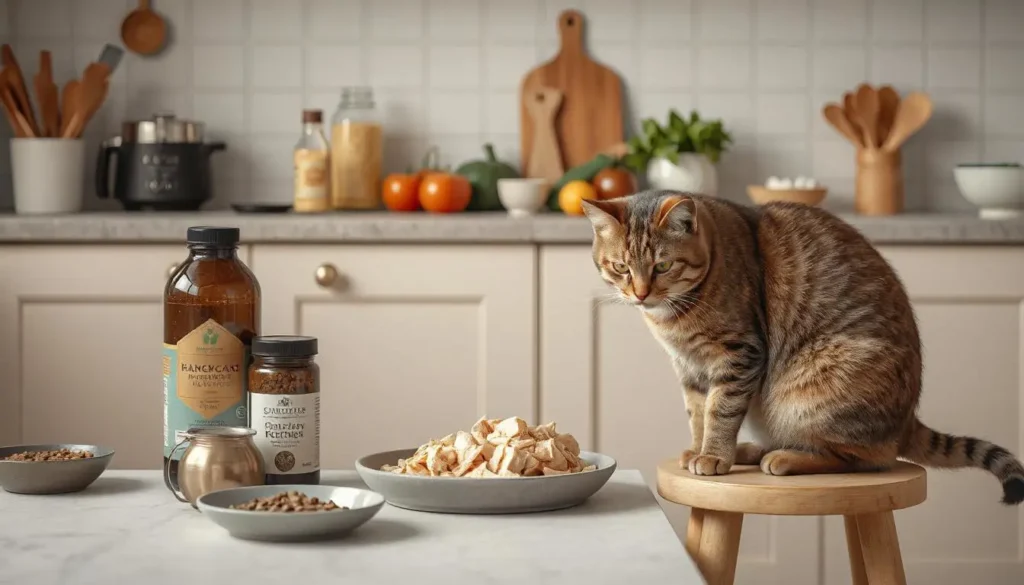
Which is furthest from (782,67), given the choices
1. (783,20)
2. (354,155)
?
(354,155)

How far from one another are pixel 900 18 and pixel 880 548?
225 cm

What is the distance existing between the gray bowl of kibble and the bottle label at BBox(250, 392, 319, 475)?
18 cm

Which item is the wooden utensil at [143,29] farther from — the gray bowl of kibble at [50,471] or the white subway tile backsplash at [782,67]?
the gray bowl of kibble at [50,471]

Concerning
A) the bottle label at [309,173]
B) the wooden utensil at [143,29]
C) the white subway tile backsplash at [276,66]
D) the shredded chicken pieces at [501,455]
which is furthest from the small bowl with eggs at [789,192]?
the shredded chicken pieces at [501,455]

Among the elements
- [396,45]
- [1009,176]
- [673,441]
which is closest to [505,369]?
[673,441]

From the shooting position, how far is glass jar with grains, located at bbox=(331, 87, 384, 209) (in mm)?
3441

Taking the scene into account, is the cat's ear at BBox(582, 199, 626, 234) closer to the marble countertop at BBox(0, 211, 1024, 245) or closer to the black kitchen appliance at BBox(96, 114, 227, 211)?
the marble countertop at BBox(0, 211, 1024, 245)

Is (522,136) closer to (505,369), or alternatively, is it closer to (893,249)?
(505,369)

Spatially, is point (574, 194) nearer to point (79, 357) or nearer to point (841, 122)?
point (841, 122)

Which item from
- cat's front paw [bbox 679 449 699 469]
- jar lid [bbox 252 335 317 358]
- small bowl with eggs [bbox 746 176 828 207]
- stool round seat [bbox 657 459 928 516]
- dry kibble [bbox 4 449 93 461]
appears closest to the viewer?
jar lid [bbox 252 335 317 358]

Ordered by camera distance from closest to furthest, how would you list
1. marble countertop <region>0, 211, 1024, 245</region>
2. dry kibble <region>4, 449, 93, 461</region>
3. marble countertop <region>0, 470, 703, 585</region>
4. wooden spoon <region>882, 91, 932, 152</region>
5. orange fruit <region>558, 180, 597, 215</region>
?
1. marble countertop <region>0, 470, 703, 585</region>
2. dry kibble <region>4, 449, 93, 461</region>
3. marble countertop <region>0, 211, 1024, 245</region>
4. orange fruit <region>558, 180, 597, 215</region>
5. wooden spoon <region>882, 91, 932, 152</region>

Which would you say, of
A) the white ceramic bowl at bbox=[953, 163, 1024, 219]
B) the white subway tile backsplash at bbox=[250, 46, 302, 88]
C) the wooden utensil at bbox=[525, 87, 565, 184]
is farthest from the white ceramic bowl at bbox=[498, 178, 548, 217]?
the white ceramic bowl at bbox=[953, 163, 1024, 219]

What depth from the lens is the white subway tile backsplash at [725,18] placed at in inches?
139

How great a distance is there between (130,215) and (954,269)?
1.91 meters
